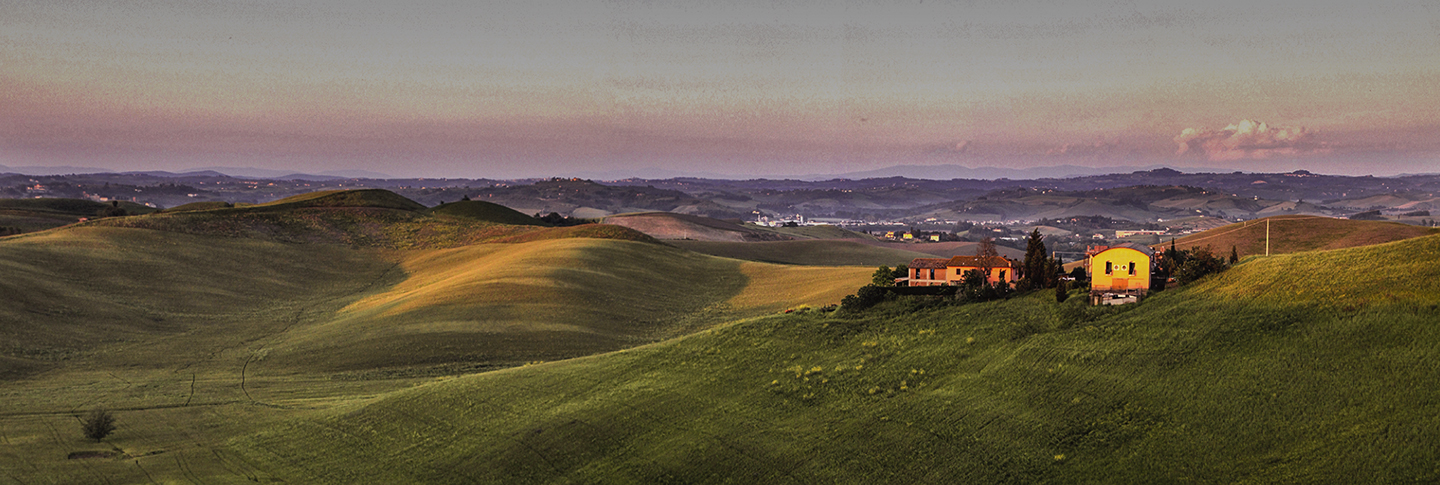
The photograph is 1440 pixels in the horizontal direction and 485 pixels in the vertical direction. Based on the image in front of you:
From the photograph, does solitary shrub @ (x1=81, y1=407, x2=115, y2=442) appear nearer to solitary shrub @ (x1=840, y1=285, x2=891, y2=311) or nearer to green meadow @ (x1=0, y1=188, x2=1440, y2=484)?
green meadow @ (x1=0, y1=188, x2=1440, y2=484)

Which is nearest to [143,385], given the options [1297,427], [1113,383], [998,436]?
[998,436]

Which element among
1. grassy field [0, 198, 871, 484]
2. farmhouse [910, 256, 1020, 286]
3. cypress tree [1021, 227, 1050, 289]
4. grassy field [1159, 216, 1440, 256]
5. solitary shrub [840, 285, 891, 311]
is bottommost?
grassy field [0, 198, 871, 484]

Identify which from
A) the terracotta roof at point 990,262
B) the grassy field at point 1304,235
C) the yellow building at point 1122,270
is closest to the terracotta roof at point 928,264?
the terracotta roof at point 990,262

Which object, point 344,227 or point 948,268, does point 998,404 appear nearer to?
point 948,268

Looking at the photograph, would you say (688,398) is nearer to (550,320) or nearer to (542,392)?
(542,392)

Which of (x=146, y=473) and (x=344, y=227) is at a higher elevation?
(x=344, y=227)

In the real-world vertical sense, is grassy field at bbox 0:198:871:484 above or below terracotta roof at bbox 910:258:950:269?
below

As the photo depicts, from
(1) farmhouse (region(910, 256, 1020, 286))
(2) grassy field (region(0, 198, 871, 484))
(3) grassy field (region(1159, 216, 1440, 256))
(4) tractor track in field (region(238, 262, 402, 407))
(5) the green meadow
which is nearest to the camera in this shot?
(5) the green meadow

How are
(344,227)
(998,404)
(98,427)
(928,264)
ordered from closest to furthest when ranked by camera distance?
(998,404) < (98,427) < (928,264) < (344,227)

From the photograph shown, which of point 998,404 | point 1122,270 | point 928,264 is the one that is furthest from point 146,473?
point 928,264

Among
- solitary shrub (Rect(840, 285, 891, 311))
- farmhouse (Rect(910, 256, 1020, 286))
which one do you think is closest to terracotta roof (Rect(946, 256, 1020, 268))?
farmhouse (Rect(910, 256, 1020, 286))
